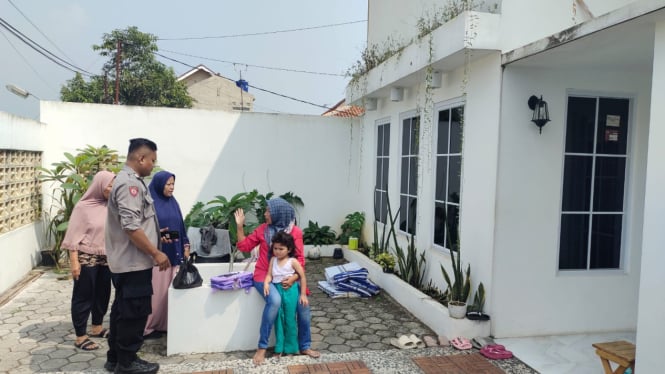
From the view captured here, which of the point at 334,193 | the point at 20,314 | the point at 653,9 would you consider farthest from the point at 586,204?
the point at 20,314

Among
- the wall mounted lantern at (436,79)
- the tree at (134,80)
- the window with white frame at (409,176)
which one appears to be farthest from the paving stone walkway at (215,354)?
the tree at (134,80)

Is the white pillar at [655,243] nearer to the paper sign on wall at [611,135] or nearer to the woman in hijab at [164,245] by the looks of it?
the paper sign on wall at [611,135]

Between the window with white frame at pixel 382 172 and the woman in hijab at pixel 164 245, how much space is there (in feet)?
12.3

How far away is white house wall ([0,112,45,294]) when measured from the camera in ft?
18.8

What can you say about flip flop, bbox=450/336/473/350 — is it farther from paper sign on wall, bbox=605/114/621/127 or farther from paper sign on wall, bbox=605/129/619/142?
paper sign on wall, bbox=605/114/621/127

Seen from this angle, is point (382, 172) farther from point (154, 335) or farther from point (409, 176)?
point (154, 335)

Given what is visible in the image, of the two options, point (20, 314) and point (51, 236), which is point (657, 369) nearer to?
point (20, 314)

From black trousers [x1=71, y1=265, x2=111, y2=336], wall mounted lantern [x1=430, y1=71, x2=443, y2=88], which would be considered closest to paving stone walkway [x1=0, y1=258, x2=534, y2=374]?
black trousers [x1=71, y1=265, x2=111, y2=336]

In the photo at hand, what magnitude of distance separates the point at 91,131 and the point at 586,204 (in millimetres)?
7524

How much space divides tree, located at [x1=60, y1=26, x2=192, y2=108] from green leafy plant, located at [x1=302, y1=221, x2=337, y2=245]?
19031 millimetres

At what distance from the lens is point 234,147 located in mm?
8406

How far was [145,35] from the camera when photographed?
25.0 m

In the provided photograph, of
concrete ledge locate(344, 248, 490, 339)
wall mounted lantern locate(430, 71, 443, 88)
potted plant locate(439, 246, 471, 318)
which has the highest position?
wall mounted lantern locate(430, 71, 443, 88)

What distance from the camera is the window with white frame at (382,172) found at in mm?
7339
